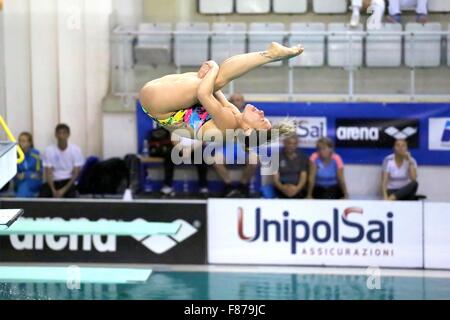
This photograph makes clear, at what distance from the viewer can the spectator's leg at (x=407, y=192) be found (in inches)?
384

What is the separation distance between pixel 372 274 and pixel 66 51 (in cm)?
318

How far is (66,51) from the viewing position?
10.3 meters

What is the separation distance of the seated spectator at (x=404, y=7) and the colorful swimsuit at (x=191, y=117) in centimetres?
304

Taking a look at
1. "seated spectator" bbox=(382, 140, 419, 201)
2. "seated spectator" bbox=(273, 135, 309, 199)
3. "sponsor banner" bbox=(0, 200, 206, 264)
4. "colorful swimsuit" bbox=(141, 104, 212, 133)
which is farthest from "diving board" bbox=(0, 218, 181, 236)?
"colorful swimsuit" bbox=(141, 104, 212, 133)

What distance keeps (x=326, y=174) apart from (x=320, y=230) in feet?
1.49

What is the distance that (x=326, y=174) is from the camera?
385 inches

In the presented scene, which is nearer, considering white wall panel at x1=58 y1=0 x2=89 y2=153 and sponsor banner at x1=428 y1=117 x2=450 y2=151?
sponsor banner at x1=428 y1=117 x2=450 y2=151

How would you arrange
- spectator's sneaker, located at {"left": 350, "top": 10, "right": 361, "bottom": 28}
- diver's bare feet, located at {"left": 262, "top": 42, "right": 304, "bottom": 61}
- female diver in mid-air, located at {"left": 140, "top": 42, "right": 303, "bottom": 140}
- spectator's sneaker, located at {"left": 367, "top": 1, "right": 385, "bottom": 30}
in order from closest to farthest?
diver's bare feet, located at {"left": 262, "top": 42, "right": 304, "bottom": 61} → female diver in mid-air, located at {"left": 140, "top": 42, "right": 303, "bottom": 140} → spectator's sneaker, located at {"left": 367, "top": 1, "right": 385, "bottom": 30} → spectator's sneaker, located at {"left": 350, "top": 10, "right": 361, "bottom": 28}

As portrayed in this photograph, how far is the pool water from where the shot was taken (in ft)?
29.6

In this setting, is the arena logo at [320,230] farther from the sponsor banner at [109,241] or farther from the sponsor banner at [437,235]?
the sponsor banner at [109,241]

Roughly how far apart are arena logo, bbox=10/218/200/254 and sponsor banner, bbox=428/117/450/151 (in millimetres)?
2237

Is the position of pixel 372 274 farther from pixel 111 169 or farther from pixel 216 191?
pixel 111 169

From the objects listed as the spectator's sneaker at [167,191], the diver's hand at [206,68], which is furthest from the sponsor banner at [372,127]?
the diver's hand at [206,68]

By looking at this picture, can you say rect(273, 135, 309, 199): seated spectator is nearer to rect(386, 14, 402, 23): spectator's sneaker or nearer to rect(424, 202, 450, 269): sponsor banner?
rect(424, 202, 450, 269): sponsor banner
